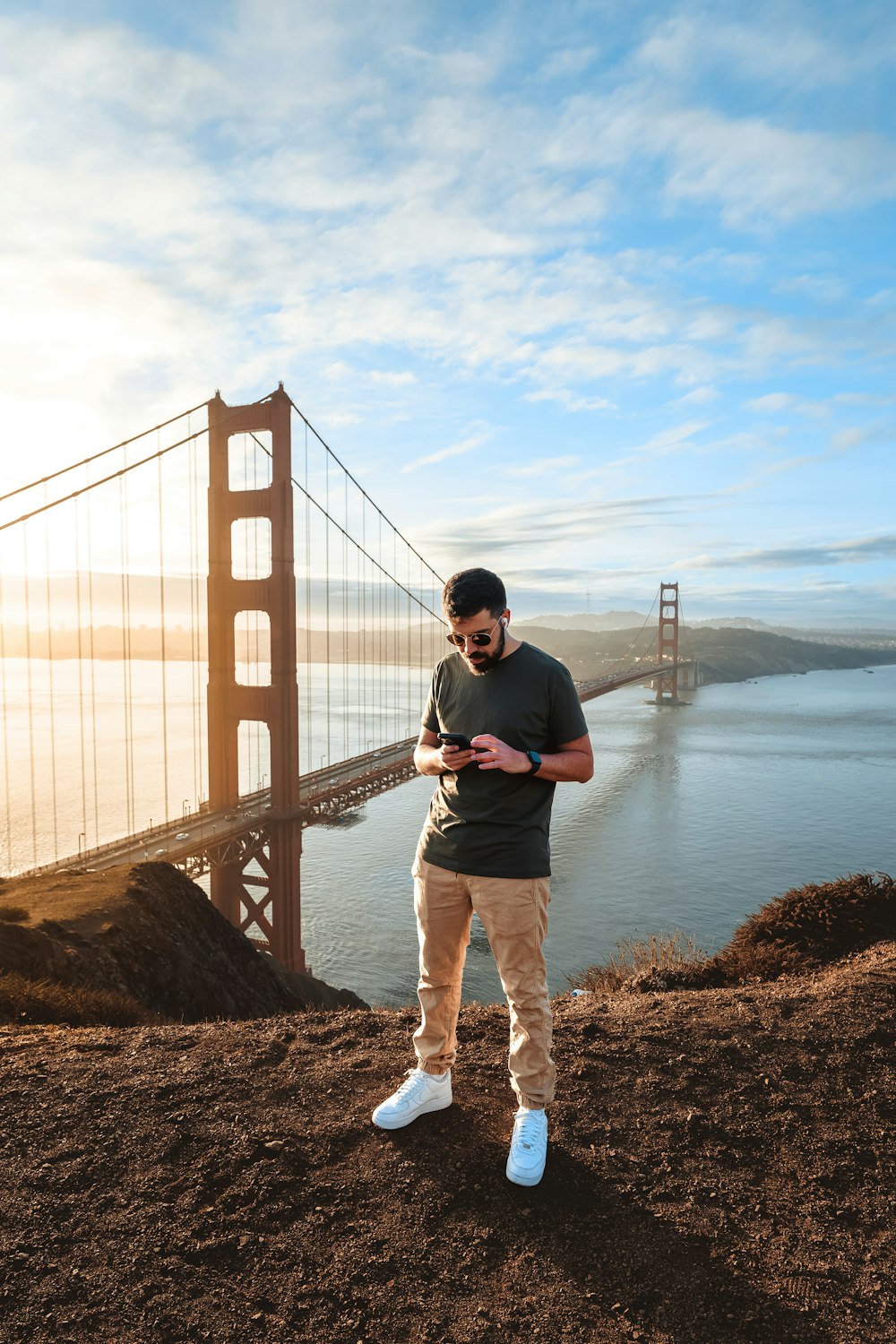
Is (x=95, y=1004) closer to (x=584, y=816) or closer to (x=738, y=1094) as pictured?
(x=738, y=1094)

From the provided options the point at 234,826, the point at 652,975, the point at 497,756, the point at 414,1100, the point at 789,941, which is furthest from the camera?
the point at 234,826

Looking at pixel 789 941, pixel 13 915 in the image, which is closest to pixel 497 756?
pixel 789 941

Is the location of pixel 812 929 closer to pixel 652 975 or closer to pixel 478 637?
pixel 652 975

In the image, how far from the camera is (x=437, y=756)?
8.91 feet

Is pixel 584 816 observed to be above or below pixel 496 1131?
below

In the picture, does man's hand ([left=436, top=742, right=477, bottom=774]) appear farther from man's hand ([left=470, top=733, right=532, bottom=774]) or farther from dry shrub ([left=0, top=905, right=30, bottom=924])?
dry shrub ([left=0, top=905, right=30, bottom=924])

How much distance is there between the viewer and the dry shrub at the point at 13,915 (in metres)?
6.95

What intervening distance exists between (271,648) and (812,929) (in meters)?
15.3

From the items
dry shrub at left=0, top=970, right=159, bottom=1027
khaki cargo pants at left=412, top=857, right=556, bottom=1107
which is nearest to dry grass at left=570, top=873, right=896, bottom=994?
khaki cargo pants at left=412, top=857, right=556, bottom=1107

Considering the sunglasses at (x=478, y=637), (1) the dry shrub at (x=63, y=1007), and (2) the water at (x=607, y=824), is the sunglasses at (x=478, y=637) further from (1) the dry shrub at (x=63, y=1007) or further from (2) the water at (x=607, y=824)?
(2) the water at (x=607, y=824)

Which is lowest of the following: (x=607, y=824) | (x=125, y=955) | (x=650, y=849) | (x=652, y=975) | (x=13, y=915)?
(x=607, y=824)

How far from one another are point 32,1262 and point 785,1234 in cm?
235

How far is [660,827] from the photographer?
35.2 metres

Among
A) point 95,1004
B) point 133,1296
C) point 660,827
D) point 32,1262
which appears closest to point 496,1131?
point 133,1296
